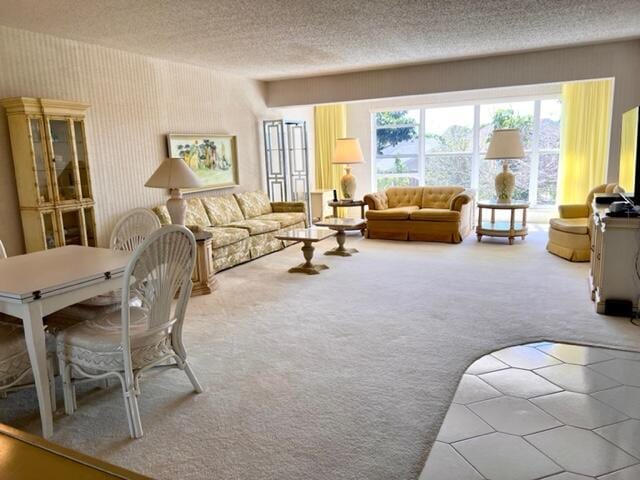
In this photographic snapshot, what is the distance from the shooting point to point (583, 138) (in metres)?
7.58

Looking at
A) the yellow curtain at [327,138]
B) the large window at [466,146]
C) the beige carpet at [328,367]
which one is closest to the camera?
the beige carpet at [328,367]

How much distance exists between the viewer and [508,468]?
1.96 meters

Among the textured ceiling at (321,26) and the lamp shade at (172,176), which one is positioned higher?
the textured ceiling at (321,26)

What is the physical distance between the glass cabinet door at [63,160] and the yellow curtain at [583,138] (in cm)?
715

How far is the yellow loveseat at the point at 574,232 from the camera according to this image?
5281mm

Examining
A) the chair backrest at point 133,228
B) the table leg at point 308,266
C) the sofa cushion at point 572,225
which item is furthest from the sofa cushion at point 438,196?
the chair backrest at point 133,228

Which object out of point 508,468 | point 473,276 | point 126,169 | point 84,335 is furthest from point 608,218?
point 126,169

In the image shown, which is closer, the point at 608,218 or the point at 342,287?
the point at 608,218

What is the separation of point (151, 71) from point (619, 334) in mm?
5380

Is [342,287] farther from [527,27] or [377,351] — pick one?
[527,27]

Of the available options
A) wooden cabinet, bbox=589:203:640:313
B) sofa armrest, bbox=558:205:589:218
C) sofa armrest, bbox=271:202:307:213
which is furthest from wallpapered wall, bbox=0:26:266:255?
wooden cabinet, bbox=589:203:640:313

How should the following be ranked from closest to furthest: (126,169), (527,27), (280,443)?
(280,443), (527,27), (126,169)

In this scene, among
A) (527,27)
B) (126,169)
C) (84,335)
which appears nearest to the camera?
(84,335)

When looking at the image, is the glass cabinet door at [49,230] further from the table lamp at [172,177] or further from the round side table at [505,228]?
Answer: the round side table at [505,228]
